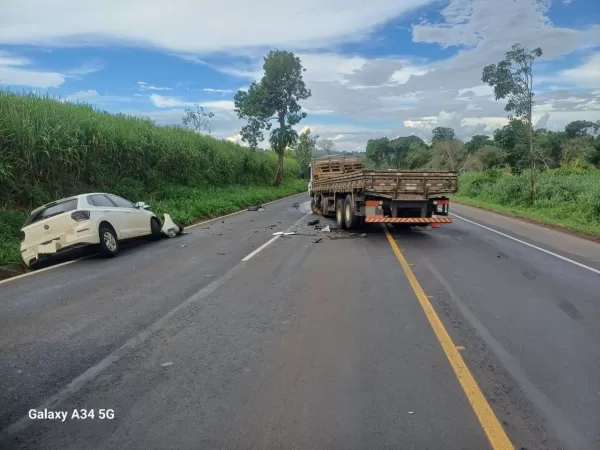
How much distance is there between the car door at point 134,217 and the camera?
1191 centimetres

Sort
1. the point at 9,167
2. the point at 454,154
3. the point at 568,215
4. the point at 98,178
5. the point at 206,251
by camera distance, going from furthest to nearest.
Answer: the point at 454,154 < the point at 568,215 < the point at 98,178 < the point at 9,167 < the point at 206,251

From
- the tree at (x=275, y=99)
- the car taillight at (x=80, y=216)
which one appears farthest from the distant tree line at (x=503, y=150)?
the car taillight at (x=80, y=216)

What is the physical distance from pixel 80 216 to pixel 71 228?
0.31m

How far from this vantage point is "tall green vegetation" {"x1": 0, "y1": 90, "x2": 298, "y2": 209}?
1323 cm

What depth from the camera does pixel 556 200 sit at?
2197cm

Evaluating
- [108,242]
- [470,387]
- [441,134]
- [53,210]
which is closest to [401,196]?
[108,242]

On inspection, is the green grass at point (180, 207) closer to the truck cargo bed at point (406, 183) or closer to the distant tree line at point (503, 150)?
the truck cargo bed at point (406, 183)

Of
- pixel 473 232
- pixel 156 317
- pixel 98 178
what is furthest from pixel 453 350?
pixel 98 178

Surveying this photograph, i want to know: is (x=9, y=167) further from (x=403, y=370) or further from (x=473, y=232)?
(x=473, y=232)

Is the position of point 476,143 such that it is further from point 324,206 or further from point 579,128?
point 324,206

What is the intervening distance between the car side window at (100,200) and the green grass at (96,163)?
1.84 metres

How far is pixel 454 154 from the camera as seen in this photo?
6856 cm

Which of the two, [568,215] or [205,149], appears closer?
[568,215]

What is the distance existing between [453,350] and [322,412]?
1.83 meters
